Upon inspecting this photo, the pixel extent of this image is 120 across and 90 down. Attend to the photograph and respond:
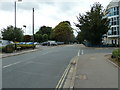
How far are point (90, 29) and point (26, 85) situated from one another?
4299cm

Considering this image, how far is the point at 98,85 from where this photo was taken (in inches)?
328

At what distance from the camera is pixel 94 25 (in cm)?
5059

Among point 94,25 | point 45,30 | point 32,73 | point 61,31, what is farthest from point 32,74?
point 45,30

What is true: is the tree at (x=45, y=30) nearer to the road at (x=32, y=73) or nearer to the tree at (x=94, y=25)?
the tree at (x=94, y=25)

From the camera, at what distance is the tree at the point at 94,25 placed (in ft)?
164

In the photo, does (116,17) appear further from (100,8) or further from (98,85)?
(98,85)

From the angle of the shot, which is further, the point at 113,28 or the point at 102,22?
the point at 113,28

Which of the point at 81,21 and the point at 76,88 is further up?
the point at 81,21

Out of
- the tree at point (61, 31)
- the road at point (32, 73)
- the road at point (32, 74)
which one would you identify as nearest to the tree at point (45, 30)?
the tree at point (61, 31)

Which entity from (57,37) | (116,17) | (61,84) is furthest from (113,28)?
(61,84)

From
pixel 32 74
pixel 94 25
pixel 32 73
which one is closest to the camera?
pixel 32 74

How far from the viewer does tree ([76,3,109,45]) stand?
5012cm

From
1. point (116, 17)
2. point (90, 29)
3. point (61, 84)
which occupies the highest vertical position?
point (116, 17)

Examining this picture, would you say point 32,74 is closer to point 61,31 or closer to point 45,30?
point 61,31
